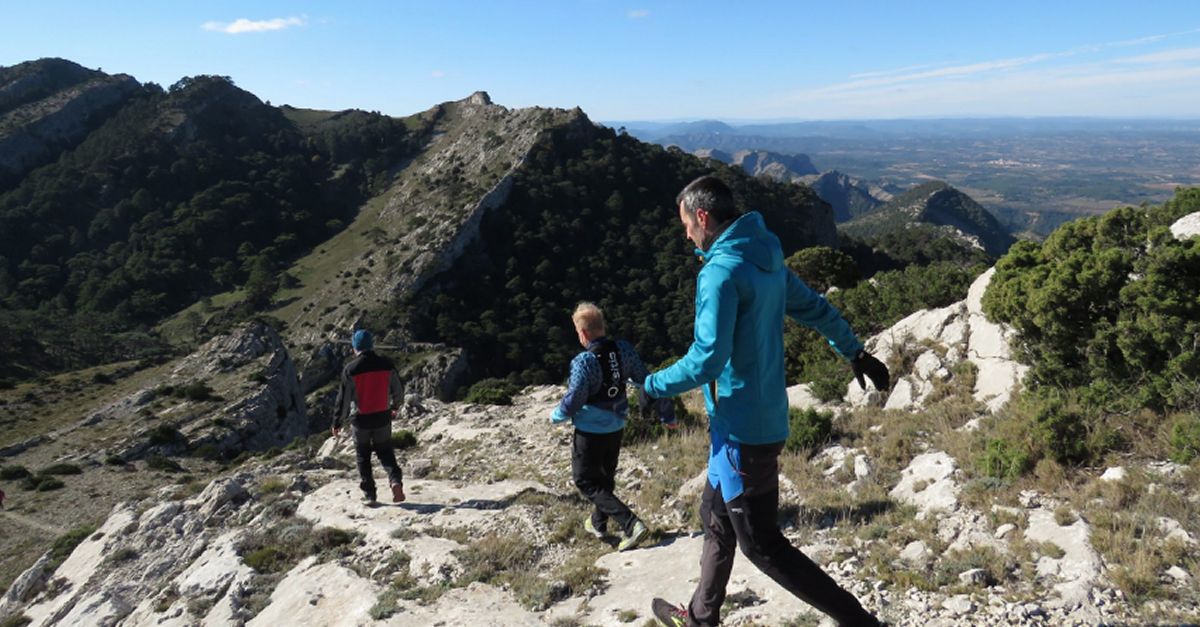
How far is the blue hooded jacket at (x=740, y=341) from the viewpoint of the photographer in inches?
115

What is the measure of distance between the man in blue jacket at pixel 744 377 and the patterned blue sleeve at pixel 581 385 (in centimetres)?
205

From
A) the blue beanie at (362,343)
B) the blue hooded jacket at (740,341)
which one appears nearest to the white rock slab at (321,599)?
the blue beanie at (362,343)

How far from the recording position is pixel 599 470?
5781 mm

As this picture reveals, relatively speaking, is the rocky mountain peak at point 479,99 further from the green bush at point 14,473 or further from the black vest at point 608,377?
the black vest at point 608,377

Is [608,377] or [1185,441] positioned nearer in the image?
[1185,441]

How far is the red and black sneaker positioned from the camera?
3.94 m

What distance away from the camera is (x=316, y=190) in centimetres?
10281

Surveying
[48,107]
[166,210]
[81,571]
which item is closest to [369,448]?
[81,571]

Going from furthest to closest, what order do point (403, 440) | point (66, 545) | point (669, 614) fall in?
1. point (403, 440)
2. point (66, 545)
3. point (669, 614)

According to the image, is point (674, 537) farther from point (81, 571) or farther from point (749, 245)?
point (81, 571)

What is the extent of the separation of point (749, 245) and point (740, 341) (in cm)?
49

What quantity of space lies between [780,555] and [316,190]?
113 metres

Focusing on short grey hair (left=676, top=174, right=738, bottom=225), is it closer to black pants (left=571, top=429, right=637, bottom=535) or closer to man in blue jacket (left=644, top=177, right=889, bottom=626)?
man in blue jacket (left=644, top=177, right=889, bottom=626)

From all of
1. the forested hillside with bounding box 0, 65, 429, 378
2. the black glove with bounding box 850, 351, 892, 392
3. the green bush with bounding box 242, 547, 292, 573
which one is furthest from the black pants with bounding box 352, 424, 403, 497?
the forested hillside with bounding box 0, 65, 429, 378
